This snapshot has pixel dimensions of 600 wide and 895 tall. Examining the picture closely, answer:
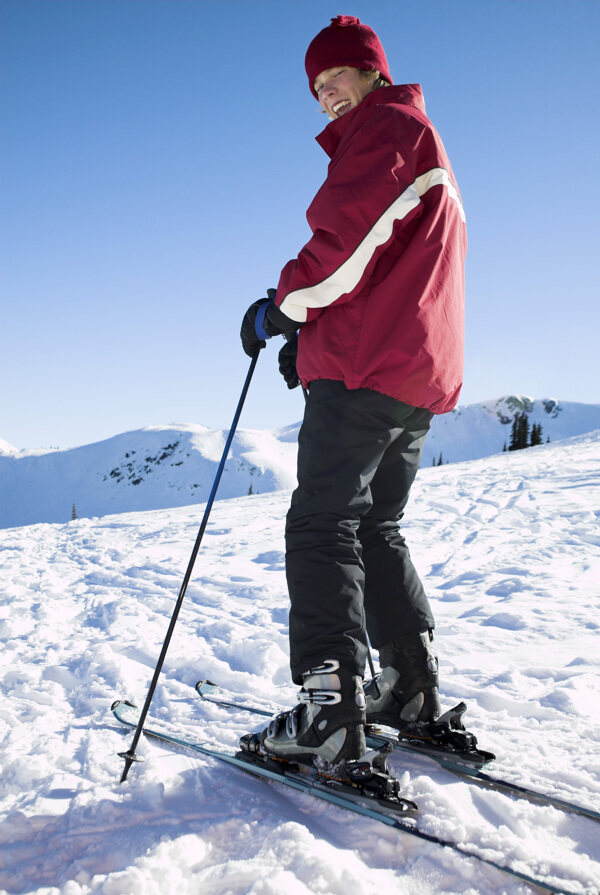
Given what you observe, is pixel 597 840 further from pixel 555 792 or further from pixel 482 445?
pixel 482 445

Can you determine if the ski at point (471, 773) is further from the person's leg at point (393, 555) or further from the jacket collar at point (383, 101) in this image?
the jacket collar at point (383, 101)

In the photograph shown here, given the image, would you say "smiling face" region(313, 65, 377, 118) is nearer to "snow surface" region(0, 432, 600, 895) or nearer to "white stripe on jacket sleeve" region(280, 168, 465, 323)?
"white stripe on jacket sleeve" region(280, 168, 465, 323)

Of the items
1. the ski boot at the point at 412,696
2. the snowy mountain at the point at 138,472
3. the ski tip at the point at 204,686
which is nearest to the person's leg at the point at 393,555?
the ski boot at the point at 412,696

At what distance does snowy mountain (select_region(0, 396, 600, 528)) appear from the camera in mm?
92688

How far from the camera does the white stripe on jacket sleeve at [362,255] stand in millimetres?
1663

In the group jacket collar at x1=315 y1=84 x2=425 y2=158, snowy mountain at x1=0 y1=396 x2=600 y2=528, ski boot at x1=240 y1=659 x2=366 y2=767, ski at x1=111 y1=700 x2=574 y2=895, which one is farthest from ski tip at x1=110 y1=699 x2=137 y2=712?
snowy mountain at x1=0 y1=396 x2=600 y2=528

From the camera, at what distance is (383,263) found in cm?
176

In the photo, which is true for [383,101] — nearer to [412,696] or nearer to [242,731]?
[412,696]

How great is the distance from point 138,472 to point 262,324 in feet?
379

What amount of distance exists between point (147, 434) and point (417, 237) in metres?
127

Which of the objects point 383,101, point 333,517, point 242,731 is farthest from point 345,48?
point 242,731

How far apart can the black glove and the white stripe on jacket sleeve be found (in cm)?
52

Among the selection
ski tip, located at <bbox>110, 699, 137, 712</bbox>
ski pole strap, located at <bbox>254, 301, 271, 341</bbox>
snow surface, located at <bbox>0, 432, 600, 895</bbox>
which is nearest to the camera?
snow surface, located at <bbox>0, 432, 600, 895</bbox>

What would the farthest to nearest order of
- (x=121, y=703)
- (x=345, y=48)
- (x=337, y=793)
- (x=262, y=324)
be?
(x=121, y=703) < (x=262, y=324) < (x=345, y=48) < (x=337, y=793)
